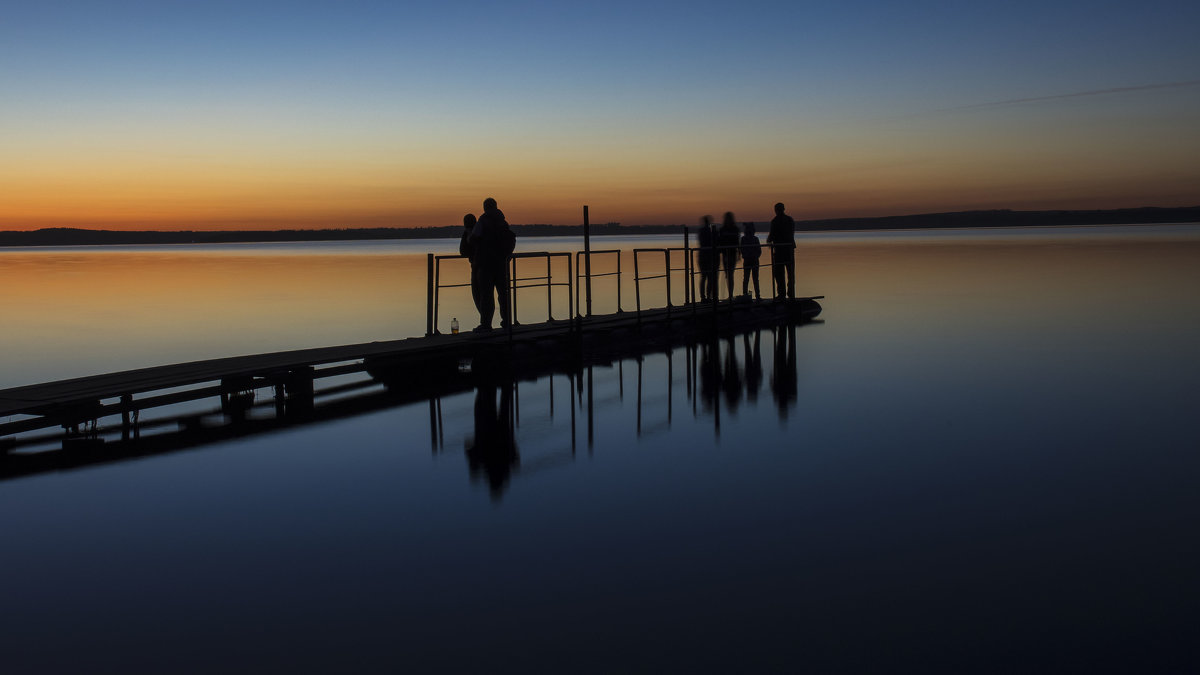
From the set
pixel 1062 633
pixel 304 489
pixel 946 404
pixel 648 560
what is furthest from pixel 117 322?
pixel 1062 633

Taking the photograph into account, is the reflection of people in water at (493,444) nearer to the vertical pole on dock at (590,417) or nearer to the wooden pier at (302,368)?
the vertical pole on dock at (590,417)

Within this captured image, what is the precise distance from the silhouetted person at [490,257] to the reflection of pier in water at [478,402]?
36.6 inches

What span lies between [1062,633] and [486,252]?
34.7 feet

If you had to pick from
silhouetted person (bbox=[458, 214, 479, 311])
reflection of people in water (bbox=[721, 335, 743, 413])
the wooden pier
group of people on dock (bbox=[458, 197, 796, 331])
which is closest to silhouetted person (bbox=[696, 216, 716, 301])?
group of people on dock (bbox=[458, 197, 796, 331])

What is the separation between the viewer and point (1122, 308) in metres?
23.1

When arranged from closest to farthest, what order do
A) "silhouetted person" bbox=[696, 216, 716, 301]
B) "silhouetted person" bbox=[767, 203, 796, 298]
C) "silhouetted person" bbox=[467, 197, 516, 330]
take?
"silhouetted person" bbox=[467, 197, 516, 330] < "silhouetted person" bbox=[696, 216, 716, 301] < "silhouetted person" bbox=[767, 203, 796, 298]

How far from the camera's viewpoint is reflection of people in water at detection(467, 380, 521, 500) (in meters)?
7.88

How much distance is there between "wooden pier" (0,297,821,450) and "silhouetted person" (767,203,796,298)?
2.61 metres

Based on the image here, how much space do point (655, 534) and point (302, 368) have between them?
6704mm

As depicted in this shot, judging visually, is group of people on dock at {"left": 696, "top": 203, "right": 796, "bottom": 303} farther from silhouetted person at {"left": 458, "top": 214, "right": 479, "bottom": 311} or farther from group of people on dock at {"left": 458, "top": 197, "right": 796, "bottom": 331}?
silhouetted person at {"left": 458, "top": 214, "right": 479, "bottom": 311}

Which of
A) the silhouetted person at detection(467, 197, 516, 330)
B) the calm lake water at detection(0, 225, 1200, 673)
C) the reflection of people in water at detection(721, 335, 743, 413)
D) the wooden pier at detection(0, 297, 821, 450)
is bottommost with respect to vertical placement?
the calm lake water at detection(0, 225, 1200, 673)

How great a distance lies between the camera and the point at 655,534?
6074 mm

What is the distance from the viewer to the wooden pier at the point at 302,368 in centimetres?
923

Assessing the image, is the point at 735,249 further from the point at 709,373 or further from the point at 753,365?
the point at 709,373
